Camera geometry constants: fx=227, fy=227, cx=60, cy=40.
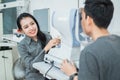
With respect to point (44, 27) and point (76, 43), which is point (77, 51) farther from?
point (44, 27)

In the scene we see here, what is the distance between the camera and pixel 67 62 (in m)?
1.43

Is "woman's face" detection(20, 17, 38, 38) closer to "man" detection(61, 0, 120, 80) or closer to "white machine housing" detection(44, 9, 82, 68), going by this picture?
"white machine housing" detection(44, 9, 82, 68)

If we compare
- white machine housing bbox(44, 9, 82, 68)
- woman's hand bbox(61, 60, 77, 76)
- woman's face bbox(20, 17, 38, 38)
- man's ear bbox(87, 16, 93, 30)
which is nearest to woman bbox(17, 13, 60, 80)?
woman's face bbox(20, 17, 38, 38)

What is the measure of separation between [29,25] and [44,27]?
1.45m

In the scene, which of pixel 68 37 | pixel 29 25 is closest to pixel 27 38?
pixel 29 25

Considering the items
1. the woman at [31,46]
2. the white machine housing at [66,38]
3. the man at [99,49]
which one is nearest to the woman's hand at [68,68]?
the white machine housing at [66,38]

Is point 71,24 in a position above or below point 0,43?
above

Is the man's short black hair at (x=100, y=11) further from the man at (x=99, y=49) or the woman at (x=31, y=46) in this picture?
the woman at (x=31, y=46)

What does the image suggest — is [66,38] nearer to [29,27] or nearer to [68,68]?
[68,68]

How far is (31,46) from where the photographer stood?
2074 millimetres

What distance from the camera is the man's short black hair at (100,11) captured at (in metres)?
1.05

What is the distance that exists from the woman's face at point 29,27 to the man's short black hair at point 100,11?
1043 mm

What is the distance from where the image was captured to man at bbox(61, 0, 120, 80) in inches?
39.3

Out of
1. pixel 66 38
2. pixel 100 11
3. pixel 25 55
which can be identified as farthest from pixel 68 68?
pixel 25 55
